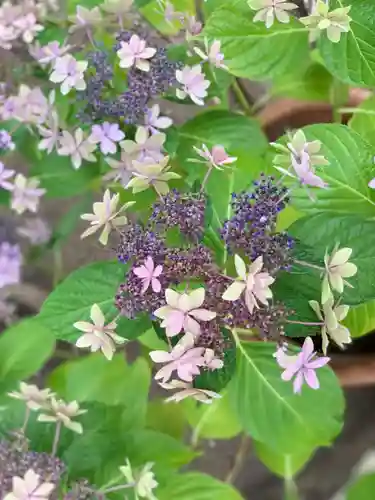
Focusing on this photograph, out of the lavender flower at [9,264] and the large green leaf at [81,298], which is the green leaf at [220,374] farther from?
the lavender flower at [9,264]

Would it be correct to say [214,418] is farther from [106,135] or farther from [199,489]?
[106,135]

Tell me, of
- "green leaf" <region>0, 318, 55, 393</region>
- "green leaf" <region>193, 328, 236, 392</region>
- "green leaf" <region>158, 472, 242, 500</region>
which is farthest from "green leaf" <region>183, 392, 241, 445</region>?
"green leaf" <region>193, 328, 236, 392</region>

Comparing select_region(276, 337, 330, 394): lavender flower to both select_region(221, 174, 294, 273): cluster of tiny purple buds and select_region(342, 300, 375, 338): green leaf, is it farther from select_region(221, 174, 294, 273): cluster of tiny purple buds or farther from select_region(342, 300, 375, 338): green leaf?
select_region(342, 300, 375, 338): green leaf

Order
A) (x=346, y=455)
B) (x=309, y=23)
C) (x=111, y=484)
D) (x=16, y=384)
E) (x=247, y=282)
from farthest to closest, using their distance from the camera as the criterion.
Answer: (x=346, y=455), (x=16, y=384), (x=111, y=484), (x=309, y=23), (x=247, y=282)

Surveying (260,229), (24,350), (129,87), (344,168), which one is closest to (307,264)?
(260,229)

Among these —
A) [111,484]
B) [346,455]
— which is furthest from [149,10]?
[346,455]

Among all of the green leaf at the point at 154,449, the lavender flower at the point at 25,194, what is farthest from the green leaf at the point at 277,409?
the lavender flower at the point at 25,194

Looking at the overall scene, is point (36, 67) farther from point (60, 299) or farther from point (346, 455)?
point (346, 455)

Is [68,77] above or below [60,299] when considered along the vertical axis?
above
